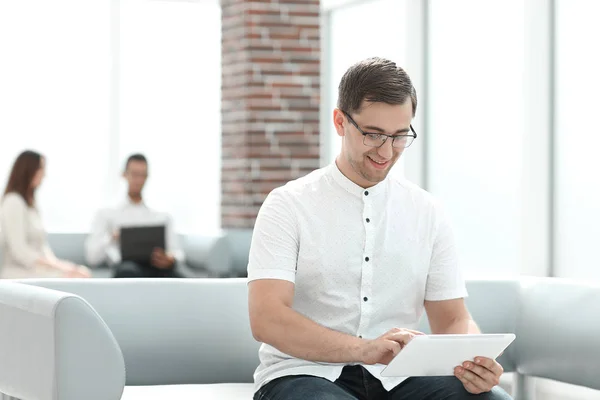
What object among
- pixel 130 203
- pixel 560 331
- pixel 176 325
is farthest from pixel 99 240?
pixel 560 331

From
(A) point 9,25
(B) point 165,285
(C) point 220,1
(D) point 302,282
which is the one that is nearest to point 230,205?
(C) point 220,1

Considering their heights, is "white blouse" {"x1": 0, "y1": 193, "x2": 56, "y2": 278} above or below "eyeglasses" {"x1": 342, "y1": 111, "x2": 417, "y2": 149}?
below

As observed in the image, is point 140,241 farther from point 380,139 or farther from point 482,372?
point 482,372

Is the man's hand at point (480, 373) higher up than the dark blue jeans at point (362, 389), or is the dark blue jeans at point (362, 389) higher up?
the man's hand at point (480, 373)

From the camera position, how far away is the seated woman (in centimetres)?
691

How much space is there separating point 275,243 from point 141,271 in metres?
4.40

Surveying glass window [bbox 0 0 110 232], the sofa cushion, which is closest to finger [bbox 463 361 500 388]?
the sofa cushion

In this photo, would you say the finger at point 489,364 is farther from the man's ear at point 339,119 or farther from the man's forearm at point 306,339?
the man's ear at point 339,119

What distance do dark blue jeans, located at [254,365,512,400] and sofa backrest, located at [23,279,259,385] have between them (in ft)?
2.72

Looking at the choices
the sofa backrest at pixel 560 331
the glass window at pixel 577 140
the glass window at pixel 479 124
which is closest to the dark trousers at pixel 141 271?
the glass window at pixel 479 124

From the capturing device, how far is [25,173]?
6914 mm

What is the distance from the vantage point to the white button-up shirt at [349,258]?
3039 millimetres

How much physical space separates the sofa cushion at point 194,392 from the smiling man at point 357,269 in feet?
2.74

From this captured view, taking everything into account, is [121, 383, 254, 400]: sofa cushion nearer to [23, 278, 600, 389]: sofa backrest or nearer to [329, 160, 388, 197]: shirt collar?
[23, 278, 600, 389]: sofa backrest
